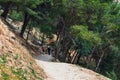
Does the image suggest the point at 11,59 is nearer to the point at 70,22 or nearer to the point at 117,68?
the point at 70,22

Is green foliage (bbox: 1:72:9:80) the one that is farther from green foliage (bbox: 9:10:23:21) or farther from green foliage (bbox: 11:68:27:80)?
green foliage (bbox: 9:10:23:21)

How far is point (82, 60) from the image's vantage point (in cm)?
6234

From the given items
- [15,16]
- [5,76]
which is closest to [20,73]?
[5,76]

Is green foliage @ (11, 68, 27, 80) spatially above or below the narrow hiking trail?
above

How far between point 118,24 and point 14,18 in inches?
1041

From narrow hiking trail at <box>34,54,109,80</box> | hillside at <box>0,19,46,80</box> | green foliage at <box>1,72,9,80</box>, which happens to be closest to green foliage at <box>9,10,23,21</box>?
narrow hiking trail at <box>34,54,109,80</box>

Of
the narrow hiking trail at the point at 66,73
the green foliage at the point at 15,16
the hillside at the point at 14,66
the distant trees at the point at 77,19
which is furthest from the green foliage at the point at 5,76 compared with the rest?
the green foliage at the point at 15,16

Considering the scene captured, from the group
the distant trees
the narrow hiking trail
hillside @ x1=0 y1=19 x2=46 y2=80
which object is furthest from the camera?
the distant trees

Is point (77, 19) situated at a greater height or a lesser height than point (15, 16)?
greater

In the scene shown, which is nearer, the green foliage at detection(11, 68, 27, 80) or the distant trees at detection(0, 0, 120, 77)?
the green foliage at detection(11, 68, 27, 80)

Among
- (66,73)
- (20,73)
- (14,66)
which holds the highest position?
(14,66)

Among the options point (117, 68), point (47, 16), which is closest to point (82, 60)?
point (117, 68)

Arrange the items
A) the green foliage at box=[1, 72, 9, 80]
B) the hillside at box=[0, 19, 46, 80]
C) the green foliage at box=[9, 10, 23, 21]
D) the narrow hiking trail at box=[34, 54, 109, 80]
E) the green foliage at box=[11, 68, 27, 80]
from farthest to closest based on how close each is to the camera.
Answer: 1. the green foliage at box=[9, 10, 23, 21]
2. the narrow hiking trail at box=[34, 54, 109, 80]
3. the green foliage at box=[11, 68, 27, 80]
4. the hillside at box=[0, 19, 46, 80]
5. the green foliage at box=[1, 72, 9, 80]

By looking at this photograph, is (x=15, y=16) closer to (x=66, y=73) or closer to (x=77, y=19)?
(x=77, y=19)
